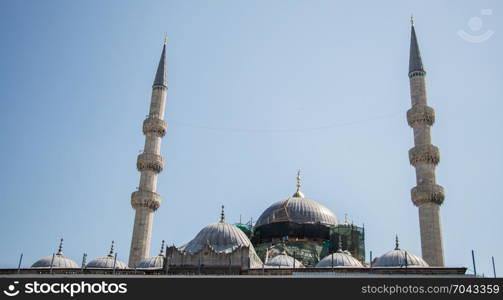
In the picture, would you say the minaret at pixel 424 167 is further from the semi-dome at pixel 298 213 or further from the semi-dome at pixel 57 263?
the semi-dome at pixel 57 263

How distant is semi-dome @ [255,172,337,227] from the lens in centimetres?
3809

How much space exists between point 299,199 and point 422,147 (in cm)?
1019

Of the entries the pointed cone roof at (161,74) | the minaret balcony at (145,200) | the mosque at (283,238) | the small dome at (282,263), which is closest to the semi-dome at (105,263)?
the mosque at (283,238)

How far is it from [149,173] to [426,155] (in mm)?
17041

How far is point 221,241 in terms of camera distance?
27.8 metres

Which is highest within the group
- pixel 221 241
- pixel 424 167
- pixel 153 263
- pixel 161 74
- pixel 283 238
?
pixel 161 74

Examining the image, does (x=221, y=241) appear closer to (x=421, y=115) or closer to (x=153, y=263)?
(x=153, y=263)

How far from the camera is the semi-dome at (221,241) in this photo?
27117mm

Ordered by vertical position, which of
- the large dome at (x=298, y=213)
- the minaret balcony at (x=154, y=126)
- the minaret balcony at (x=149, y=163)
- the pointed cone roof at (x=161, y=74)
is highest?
the pointed cone roof at (x=161, y=74)

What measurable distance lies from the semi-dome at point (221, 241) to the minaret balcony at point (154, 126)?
415 inches

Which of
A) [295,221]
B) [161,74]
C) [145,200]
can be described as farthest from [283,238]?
[161,74]

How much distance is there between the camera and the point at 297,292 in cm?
1465

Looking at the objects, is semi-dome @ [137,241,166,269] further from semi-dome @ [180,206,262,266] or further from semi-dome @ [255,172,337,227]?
semi-dome @ [255,172,337,227]

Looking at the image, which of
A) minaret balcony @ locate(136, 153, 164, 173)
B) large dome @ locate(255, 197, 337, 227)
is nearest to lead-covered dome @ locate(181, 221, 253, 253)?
minaret balcony @ locate(136, 153, 164, 173)
